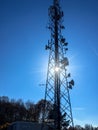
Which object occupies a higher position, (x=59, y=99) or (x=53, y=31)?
(x=53, y=31)

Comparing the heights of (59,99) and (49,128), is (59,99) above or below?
above

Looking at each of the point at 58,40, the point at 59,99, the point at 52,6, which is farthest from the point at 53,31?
the point at 59,99

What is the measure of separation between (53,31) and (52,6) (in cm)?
317

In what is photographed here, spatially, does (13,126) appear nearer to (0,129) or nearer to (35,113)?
(0,129)

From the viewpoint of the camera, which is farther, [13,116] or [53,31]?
[13,116]

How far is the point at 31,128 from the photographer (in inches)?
1353

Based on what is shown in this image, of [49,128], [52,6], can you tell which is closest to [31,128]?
[49,128]

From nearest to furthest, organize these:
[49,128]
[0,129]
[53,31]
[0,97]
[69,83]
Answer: [69,83], [53,31], [49,128], [0,129], [0,97]

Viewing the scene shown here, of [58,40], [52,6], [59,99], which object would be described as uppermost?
[52,6]

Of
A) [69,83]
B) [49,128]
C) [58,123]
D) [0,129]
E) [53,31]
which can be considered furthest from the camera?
[0,129]

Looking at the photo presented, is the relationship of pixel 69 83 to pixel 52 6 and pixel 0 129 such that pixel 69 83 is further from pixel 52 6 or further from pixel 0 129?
pixel 0 129

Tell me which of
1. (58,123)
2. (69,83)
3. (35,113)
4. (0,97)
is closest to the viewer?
(58,123)

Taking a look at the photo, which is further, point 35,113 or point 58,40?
point 35,113

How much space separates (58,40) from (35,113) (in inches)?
2531
